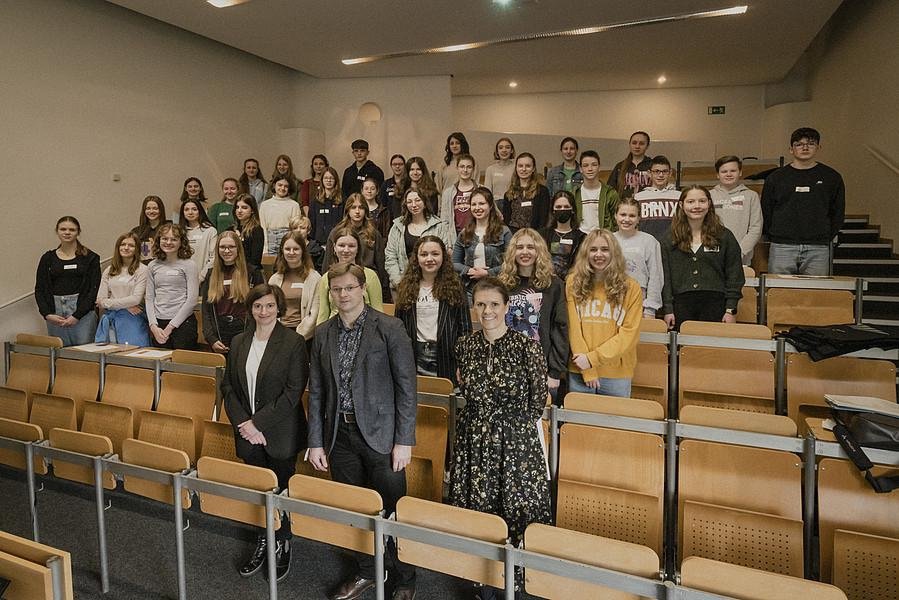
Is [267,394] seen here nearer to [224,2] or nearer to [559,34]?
[224,2]

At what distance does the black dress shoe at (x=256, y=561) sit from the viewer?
99.4 inches

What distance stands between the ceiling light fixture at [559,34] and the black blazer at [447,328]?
465 centimetres

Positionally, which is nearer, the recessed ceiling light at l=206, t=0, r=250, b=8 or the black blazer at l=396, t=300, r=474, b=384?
the black blazer at l=396, t=300, r=474, b=384

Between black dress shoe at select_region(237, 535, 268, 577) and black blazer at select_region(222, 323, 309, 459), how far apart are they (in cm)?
40

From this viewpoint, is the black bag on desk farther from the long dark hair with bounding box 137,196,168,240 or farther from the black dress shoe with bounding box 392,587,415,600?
the long dark hair with bounding box 137,196,168,240

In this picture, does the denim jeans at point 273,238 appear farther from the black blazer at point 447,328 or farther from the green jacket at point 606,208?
the black blazer at point 447,328

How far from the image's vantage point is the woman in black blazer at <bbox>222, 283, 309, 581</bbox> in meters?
Result: 2.50

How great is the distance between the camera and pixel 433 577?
2480 millimetres

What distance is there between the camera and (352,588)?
231 cm

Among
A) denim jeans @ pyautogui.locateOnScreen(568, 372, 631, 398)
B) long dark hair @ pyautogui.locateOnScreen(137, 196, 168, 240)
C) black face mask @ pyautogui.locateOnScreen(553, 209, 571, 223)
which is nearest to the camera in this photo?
denim jeans @ pyautogui.locateOnScreen(568, 372, 631, 398)

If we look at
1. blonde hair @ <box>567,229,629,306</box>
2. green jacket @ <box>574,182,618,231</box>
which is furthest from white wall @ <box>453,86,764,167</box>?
blonde hair @ <box>567,229,629,306</box>

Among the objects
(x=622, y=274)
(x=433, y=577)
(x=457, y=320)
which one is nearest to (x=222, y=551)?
(x=433, y=577)

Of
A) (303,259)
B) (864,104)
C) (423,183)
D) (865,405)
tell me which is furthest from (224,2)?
(864,104)

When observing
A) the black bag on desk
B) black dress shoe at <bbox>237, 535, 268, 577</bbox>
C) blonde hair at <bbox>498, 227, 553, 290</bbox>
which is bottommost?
black dress shoe at <bbox>237, 535, 268, 577</bbox>
